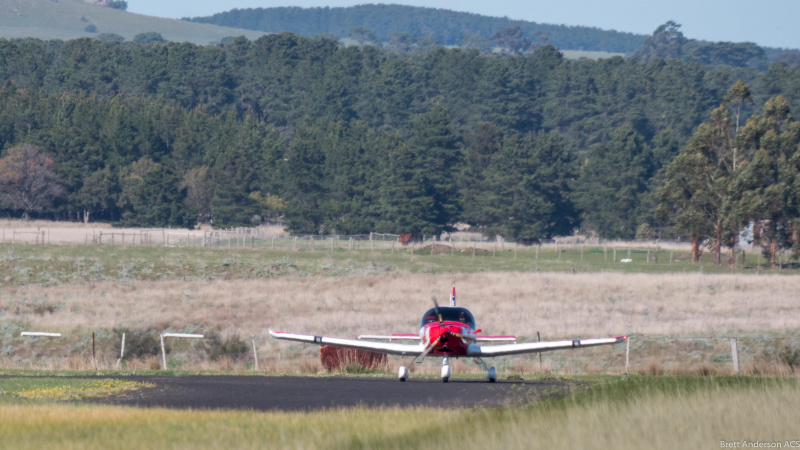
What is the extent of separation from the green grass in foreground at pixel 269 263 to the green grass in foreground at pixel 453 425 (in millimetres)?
48607

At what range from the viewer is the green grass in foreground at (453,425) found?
518 inches

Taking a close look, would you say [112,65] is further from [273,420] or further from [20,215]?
[273,420]

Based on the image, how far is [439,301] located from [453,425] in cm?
4071

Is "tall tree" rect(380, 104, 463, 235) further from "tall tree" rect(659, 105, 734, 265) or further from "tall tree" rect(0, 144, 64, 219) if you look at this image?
"tall tree" rect(0, 144, 64, 219)

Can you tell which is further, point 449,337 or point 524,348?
point 524,348

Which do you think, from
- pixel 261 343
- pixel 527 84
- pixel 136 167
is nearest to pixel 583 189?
pixel 527 84

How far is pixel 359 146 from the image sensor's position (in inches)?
4663

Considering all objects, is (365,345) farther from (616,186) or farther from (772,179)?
(616,186)

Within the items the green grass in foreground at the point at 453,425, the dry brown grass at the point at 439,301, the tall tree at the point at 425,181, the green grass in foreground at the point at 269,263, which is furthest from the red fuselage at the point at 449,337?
the tall tree at the point at 425,181

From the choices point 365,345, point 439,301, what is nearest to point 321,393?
point 365,345

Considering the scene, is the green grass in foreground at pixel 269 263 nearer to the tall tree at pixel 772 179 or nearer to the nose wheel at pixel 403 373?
the tall tree at pixel 772 179

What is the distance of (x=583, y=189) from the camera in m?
116

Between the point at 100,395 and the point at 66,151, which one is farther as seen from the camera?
the point at 66,151

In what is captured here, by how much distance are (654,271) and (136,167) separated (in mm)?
67685
